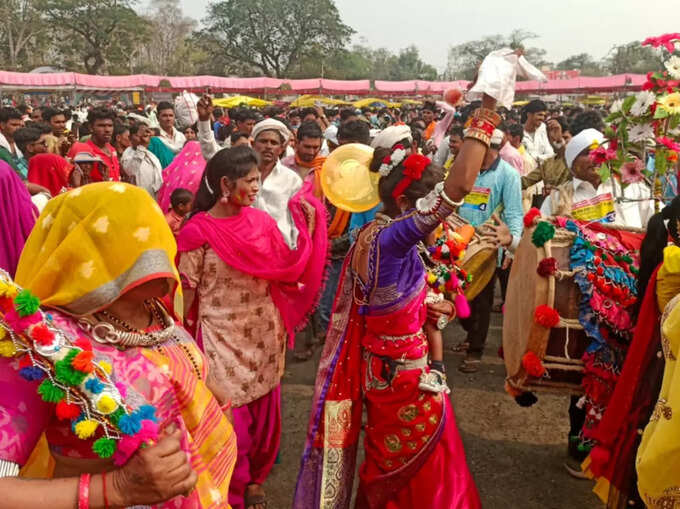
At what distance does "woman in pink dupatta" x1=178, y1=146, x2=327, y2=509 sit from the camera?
3.09 metres

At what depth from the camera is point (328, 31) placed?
6744cm

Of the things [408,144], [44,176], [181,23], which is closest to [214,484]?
[408,144]

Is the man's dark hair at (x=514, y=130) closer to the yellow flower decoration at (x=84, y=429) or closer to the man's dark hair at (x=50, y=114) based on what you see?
the man's dark hair at (x=50, y=114)

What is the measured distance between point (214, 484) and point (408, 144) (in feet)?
8.62

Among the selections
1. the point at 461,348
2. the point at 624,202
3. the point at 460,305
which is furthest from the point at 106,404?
the point at 461,348

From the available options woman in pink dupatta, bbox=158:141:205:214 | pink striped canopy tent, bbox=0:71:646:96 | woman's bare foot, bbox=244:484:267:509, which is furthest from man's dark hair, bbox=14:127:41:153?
pink striped canopy tent, bbox=0:71:646:96

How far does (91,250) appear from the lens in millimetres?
1426

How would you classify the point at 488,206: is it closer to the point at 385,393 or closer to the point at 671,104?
the point at 671,104

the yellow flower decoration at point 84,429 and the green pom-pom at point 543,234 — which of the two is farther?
Answer: the green pom-pom at point 543,234

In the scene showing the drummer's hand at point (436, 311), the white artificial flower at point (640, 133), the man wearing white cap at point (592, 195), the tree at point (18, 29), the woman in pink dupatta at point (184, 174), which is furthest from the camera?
the tree at point (18, 29)

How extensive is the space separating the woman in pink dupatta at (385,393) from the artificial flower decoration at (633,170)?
4.27ft

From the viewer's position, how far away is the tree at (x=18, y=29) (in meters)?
52.0

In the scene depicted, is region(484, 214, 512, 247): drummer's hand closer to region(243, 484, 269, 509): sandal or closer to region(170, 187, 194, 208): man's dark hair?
region(243, 484, 269, 509): sandal

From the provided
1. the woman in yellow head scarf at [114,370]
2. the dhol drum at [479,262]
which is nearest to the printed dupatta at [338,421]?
the woman in yellow head scarf at [114,370]
